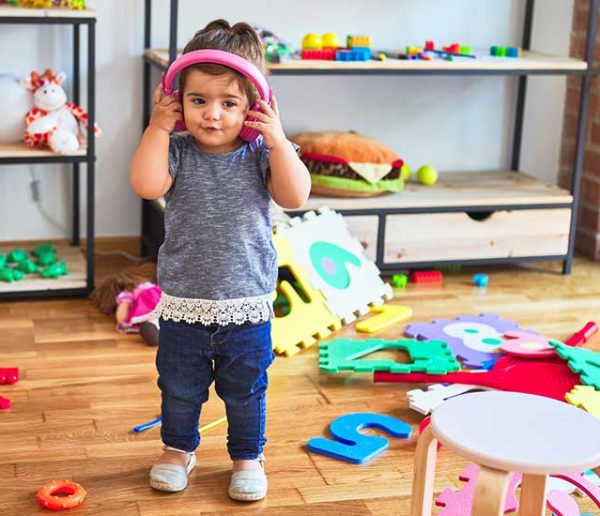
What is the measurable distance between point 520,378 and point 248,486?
71 cm

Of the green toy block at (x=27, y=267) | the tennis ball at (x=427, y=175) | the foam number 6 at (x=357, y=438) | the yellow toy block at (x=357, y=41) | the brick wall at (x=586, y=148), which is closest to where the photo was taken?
the foam number 6 at (x=357, y=438)

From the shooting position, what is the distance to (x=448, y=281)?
3008 millimetres

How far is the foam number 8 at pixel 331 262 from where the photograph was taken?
104 inches

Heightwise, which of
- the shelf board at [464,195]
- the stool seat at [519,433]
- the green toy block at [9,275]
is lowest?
the green toy block at [9,275]

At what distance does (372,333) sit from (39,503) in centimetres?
107

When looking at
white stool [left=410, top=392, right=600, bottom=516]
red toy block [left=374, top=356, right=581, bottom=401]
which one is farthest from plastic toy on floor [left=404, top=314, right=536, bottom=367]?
white stool [left=410, top=392, right=600, bottom=516]

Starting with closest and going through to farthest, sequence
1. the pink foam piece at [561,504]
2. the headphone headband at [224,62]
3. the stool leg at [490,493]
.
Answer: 1. the stool leg at [490,493]
2. the headphone headband at [224,62]
3. the pink foam piece at [561,504]

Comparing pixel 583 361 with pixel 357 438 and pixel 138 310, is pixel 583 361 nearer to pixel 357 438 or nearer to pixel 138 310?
pixel 357 438

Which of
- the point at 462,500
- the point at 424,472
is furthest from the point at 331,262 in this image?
the point at 424,472

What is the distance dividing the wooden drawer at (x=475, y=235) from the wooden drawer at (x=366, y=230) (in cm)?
4

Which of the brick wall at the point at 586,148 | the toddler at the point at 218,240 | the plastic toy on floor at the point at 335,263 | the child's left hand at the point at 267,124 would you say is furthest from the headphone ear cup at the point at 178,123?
the brick wall at the point at 586,148

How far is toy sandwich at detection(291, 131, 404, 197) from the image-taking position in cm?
286

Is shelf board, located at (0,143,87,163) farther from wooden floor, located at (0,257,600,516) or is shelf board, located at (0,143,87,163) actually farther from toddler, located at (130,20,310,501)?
toddler, located at (130,20,310,501)

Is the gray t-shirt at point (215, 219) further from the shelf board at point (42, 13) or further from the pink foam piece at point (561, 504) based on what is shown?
the shelf board at point (42, 13)
